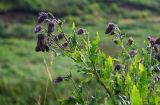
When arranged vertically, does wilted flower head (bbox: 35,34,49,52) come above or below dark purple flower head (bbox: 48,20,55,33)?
below

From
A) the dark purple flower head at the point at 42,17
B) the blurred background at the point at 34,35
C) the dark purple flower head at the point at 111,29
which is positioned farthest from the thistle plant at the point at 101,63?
the blurred background at the point at 34,35

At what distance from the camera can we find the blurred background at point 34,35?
12773 mm

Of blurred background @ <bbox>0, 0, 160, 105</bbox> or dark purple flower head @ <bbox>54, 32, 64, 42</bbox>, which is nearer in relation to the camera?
dark purple flower head @ <bbox>54, 32, 64, 42</bbox>

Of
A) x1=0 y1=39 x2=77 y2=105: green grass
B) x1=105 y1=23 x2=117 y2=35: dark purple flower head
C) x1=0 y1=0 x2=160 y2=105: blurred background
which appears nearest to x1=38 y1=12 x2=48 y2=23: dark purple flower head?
x1=105 y1=23 x2=117 y2=35: dark purple flower head

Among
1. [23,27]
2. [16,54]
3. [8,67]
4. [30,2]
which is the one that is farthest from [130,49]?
[30,2]

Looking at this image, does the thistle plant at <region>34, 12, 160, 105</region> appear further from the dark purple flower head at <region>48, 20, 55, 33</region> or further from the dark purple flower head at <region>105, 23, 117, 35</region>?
the dark purple flower head at <region>105, 23, 117, 35</region>

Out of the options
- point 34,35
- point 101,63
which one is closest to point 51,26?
point 101,63

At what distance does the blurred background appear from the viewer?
1277 cm

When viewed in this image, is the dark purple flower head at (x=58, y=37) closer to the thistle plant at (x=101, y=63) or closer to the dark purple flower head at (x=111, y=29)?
the thistle plant at (x=101, y=63)

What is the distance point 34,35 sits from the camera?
67.4ft

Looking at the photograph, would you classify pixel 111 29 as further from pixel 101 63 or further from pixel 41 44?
pixel 41 44

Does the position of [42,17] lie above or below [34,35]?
above

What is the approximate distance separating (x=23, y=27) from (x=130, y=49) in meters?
19.6

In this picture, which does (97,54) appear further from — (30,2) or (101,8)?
(101,8)
